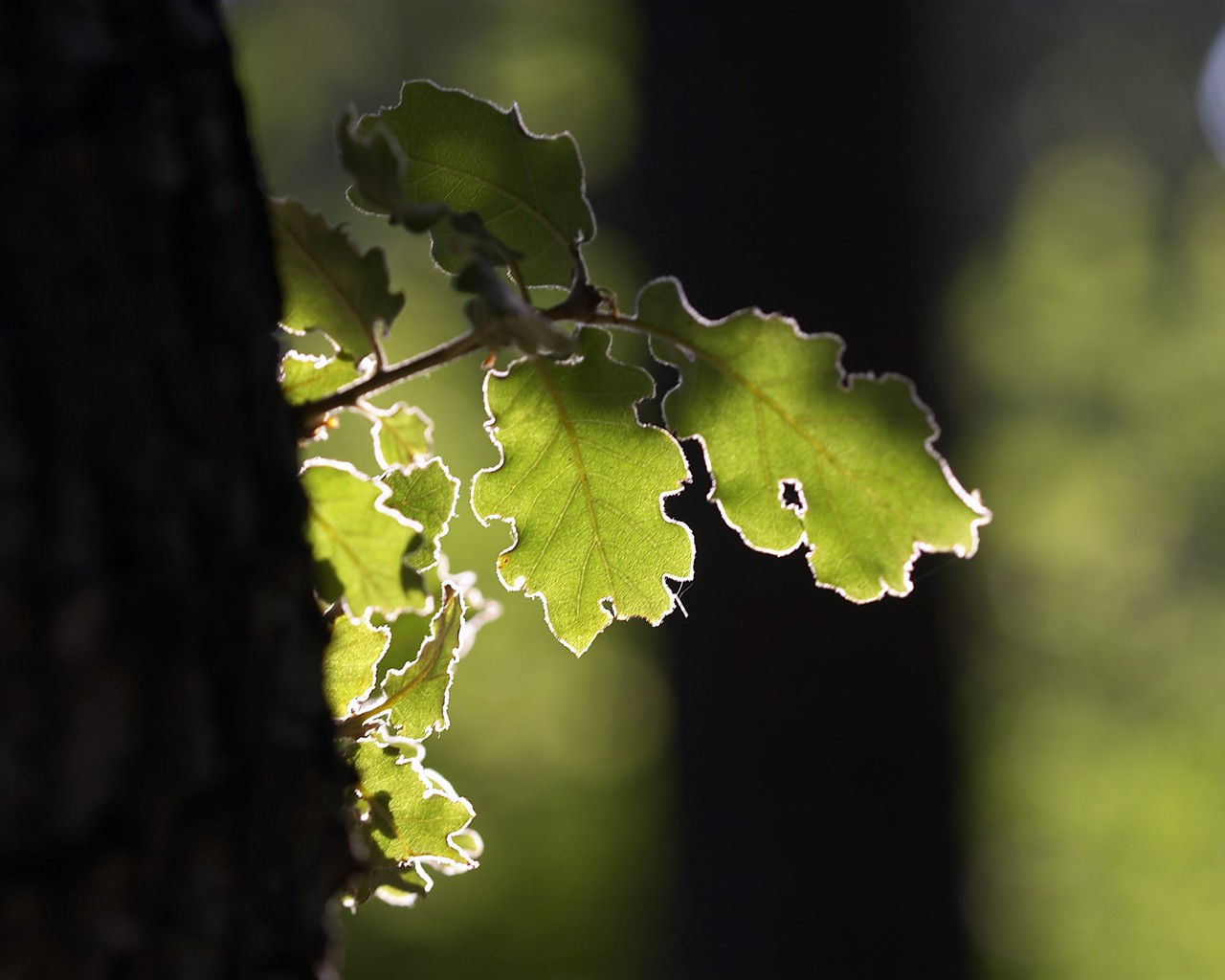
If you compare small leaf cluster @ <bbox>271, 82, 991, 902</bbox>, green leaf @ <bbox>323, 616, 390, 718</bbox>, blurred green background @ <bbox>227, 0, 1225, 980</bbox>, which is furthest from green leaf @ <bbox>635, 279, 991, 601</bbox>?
blurred green background @ <bbox>227, 0, 1225, 980</bbox>

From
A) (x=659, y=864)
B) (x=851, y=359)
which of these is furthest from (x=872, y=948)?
(x=659, y=864)

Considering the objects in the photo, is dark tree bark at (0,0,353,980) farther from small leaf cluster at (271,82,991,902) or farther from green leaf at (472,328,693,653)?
green leaf at (472,328,693,653)

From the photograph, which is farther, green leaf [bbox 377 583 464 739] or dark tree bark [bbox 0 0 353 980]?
green leaf [bbox 377 583 464 739]

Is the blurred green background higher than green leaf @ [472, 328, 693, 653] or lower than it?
higher

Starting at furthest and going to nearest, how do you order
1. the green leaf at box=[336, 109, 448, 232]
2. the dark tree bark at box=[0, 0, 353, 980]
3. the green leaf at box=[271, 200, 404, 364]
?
1. the green leaf at box=[271, 200, 404, 364]
2. the green leaf at box=[336, 109, 448, 232]
3. the dark tree bark at box=[0, 0, 353, 980]

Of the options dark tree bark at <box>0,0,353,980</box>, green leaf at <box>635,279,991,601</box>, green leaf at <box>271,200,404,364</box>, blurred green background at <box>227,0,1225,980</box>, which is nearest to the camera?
dark tree bark at <box>0,0,353,980</box>

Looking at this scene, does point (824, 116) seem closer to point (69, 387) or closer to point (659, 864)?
point (69, 387)

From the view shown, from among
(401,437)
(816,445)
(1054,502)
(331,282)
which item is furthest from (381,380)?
(1054,502)
